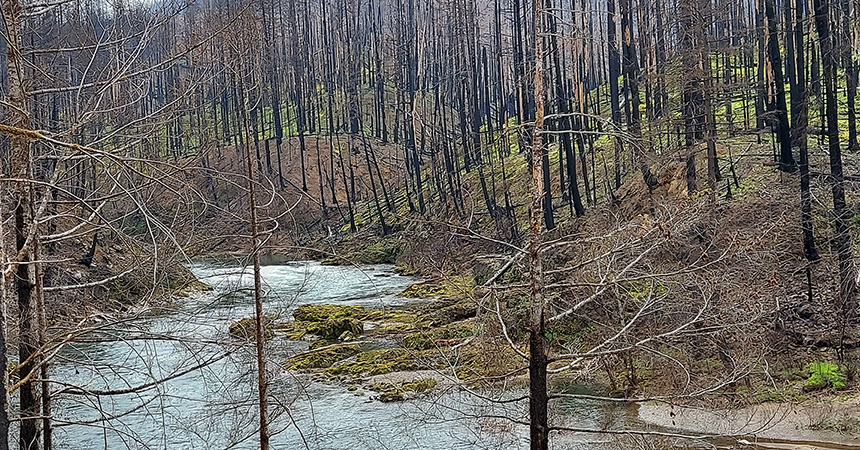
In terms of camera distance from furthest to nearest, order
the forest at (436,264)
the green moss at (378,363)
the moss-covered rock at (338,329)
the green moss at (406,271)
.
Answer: the green moss at (406,271)
the moss-covered rock at (338,329)
the green moss at (378,363)
the forest at (436,264)

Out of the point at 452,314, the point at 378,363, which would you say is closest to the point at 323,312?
the point at 452,314

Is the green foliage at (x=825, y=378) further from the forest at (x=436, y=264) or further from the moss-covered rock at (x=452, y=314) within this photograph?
the moss-covered rock at (x=452, y=314)

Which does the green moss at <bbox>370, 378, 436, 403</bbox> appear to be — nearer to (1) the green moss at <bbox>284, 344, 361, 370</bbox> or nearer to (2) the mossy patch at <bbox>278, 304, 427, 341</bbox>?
(1) the green moss at <bbox>284, 344, 361, 370</bbox>

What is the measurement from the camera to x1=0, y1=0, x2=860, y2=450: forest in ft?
20.1

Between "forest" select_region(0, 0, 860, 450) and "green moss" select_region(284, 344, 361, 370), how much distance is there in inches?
3.9

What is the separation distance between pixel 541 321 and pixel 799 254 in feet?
45.7

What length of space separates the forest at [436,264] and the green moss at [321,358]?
10 centimetres

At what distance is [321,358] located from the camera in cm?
1933

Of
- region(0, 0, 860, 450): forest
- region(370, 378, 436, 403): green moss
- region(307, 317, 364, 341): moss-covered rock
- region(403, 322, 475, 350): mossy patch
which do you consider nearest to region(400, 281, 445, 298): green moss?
region(0, 0, 860, 450): forest

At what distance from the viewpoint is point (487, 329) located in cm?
1097

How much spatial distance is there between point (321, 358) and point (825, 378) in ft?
35.5

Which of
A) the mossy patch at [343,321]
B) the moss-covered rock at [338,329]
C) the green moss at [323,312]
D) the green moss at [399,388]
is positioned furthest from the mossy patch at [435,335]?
the green moss at [323,312]

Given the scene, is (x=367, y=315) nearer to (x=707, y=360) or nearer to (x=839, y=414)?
(x=707, y=360)

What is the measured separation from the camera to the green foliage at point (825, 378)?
564 inches
